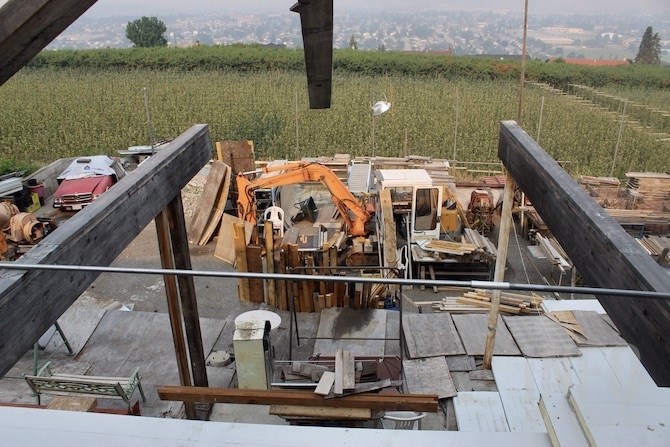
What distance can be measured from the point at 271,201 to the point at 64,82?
23752 millimetres

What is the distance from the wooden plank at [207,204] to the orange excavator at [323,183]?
1.44 meters

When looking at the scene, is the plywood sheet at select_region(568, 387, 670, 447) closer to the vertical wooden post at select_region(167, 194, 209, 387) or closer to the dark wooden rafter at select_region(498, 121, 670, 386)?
the dark wooden rafter at select_region(498, 121, 670, 386)

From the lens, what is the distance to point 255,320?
6570 mm

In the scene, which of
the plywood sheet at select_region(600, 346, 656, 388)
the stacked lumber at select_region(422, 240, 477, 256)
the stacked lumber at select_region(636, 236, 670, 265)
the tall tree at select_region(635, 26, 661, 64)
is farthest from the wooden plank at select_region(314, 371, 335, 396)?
the tall tree at select_region(635, 26, 661, 64)

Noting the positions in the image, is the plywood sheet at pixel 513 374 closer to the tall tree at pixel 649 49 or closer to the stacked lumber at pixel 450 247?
the stacked lumber at pixel 450 247

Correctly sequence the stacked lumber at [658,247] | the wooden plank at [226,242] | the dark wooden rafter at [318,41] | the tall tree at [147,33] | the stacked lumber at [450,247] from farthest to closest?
the tall tree at [147,33] < the wooden plank at [226,242] < the stacked lumber at [450,247] < the stacked lumber at [658,247] < the dark wooden rafter at [318,41]

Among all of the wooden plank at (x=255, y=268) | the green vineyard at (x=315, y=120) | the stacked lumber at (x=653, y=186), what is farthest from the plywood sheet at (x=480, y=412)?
the green vineyard at (x=315, y=120)

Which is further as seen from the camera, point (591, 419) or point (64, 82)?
point (64, 82)

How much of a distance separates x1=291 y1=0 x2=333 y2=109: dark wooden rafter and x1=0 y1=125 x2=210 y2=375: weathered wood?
149 centimetres

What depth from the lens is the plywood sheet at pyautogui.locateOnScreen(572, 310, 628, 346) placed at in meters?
6.68

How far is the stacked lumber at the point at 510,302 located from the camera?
26.6 ft

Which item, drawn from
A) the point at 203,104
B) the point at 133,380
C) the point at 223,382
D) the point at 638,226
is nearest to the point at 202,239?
the point at 223,382

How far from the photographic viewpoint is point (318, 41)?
190cm

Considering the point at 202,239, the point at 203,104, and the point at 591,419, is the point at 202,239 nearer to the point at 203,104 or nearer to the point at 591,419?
the point at 591,419
